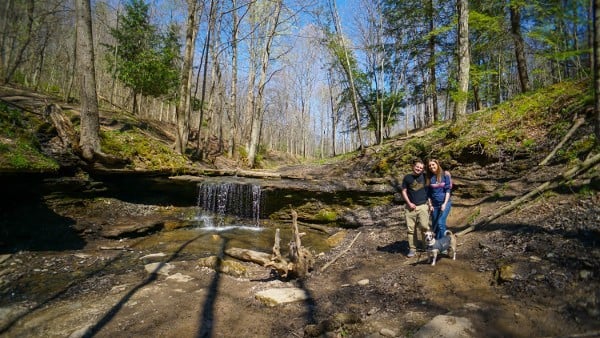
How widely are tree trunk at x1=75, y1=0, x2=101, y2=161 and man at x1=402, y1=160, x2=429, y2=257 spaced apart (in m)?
8.80

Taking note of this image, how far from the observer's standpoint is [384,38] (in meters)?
21.7

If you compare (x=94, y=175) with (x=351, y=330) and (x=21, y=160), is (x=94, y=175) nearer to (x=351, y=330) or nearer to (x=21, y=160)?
(x=21, y=160)

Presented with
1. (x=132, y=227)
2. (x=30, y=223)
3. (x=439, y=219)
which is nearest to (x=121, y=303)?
(x=132, y=227)

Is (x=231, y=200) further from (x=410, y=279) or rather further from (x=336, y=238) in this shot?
(x=410, y=279)

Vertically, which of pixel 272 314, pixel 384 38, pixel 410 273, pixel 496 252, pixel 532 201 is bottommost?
pixel 272 314

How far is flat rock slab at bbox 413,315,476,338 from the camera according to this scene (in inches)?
128

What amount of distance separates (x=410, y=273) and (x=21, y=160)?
869 cm

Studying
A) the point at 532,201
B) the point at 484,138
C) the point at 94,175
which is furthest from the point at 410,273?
the point at 94,175

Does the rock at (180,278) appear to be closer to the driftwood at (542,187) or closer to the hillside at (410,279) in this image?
the hillside at (410,279)

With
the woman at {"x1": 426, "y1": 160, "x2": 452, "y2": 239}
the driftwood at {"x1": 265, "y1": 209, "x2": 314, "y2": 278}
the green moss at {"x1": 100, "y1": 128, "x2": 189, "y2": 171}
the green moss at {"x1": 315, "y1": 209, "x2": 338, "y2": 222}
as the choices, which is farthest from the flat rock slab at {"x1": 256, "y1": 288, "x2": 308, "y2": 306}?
the green moss at {"x1": 100, "y1": 128, "x2": 189, "y2": 171}

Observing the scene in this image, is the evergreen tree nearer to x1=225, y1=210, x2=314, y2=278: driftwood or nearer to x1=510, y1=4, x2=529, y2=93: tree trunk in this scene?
x1=225, y1=210, x2=314, y2=278: driftwood

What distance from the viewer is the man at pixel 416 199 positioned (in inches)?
234

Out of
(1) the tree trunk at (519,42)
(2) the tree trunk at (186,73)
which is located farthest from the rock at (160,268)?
(1) the tree trunk at (519,42)

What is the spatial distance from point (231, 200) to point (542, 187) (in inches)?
365
